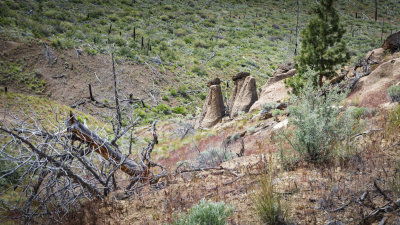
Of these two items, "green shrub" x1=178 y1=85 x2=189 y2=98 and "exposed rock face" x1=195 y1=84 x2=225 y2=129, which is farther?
"green shrub" x1=178 y1=85 x2=189 y2=98

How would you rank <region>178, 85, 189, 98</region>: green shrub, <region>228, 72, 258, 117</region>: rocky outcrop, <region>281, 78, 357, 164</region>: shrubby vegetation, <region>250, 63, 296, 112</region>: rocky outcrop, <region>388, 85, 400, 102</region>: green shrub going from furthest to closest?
<region>178, 85, 189, 98</region>: green shrub, <region>228, 72, 258, 117</region>: rocky outcrop, <region>250, 63, 296, 112</region>: rocky outcrop, <region>388, 85, 400, 102</region>: green shrub, <region>281, 78, 357, 164</region>: shrubby vegetation

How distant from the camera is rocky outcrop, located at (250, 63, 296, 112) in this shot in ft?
58.1

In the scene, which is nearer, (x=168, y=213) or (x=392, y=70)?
(x=168, y=213)

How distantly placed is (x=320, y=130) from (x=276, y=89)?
1512cm

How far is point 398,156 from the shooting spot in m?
3.83

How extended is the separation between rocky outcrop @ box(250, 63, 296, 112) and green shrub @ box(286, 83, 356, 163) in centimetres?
1247

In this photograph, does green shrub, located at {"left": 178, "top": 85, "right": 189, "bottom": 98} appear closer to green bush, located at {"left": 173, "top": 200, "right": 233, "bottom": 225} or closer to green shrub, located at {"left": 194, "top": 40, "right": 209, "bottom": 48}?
green shrub, located at {"left": 194, "top": 40, "right": 209, "bottom": 48}

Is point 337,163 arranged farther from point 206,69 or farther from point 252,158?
point 206,69

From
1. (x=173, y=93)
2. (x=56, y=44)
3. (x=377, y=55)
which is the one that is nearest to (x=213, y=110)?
(x=377, y=55)

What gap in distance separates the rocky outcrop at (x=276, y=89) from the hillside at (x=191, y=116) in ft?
0.44

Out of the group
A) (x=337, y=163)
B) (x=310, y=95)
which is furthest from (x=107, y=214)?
(x=310, y=95)

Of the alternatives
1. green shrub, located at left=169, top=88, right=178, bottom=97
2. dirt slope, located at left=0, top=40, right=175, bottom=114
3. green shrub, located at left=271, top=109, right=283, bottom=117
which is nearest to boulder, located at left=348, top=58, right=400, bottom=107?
green shrub, located at left=271, top=109, right=283, bottom=117

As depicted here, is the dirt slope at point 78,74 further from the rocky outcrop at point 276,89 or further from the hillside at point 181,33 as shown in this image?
the rocky outcrop at point 276,89

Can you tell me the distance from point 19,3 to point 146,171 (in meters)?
A: 41.6
